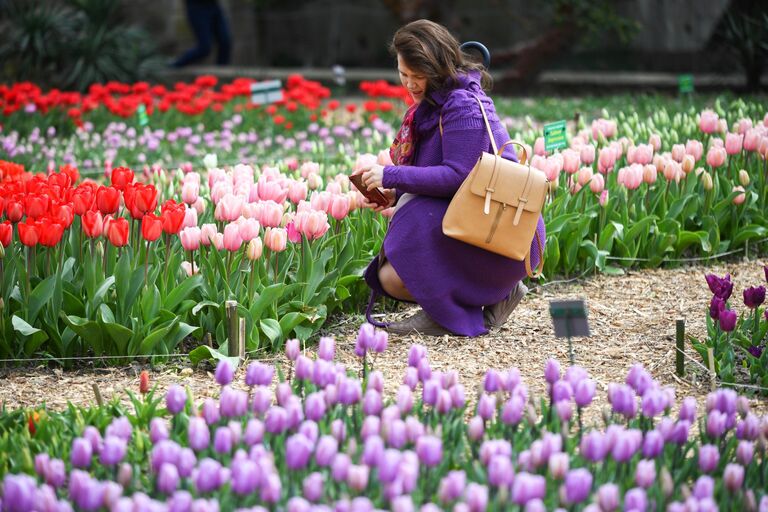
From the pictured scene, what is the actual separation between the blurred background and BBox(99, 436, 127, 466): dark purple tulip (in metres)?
7.80

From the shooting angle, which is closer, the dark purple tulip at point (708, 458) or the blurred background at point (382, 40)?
the dark purple tulip at point (708, 458)

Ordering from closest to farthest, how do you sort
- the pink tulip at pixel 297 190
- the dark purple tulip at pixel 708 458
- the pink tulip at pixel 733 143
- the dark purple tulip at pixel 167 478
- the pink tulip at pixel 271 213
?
the dark purple tulip at pixel 167 478 < the dark purple tulip at pixel 708 458 < the pink tulip at pixel 271 213 < the pink tulip at pixel 297 190 < the pink tulip at pixel 733 143

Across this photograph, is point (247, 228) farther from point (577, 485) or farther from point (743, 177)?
point (743, 177)

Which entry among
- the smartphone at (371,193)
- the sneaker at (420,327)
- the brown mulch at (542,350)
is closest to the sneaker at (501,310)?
the brown mulch at (542,350)

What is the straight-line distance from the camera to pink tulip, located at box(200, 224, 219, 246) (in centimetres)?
395

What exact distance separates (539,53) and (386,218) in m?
9.04

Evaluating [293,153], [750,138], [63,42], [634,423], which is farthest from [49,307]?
[63,42]

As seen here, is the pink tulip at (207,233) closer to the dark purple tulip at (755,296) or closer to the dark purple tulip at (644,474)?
the dark purple tulip at (755,296)

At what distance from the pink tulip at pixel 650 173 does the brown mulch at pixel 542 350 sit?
461mm

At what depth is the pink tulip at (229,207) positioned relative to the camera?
158 inches

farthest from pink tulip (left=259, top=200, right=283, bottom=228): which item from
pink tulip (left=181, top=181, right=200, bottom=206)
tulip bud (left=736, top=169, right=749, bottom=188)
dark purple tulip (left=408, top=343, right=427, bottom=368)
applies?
tulip bud (left=736, top=169, right=749, bottom=188)

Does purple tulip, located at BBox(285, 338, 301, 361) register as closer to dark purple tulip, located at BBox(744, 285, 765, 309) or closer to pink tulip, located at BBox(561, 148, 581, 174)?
dark purple tulip, located at BBox(744, 285, 765, 309)

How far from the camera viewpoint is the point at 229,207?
13.2 feet

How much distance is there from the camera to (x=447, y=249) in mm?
4066
